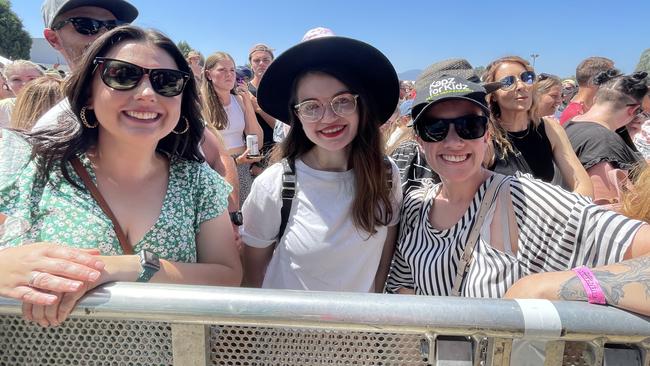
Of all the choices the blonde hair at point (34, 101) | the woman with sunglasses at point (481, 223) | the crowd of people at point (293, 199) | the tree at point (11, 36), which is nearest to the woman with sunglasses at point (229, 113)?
the blonde hair at point (34, 101)

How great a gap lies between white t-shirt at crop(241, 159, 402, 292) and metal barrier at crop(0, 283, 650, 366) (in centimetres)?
91

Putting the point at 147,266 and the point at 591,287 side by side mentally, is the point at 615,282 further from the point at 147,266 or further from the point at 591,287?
the point at 147,266

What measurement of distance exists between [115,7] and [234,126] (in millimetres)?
2462

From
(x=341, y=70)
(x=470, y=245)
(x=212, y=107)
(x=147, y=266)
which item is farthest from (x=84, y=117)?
(x=212, y=107)

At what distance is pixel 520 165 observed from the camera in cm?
277

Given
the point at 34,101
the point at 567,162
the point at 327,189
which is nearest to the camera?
the point at 327,189

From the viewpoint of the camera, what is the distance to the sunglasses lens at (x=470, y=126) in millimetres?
1642

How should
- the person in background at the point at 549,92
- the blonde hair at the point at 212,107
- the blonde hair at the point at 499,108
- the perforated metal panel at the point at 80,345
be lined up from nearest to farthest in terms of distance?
the perforated metal panel at the point at 80,345 → the blonde hair at the point at 499,108 → the blonde hair at the point at 212,107 → the person in background at the point at 549,92

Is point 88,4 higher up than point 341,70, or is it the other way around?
point 88,4

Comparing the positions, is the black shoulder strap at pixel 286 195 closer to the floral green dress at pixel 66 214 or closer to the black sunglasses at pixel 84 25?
the floral green dress at pixel 66 214

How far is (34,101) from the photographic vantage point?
2.56 m

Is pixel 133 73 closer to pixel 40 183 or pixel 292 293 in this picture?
pixel 40 183

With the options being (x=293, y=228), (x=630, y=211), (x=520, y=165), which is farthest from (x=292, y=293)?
(x=520, y=165)

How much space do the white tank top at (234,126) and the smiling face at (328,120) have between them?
9.33 ft
